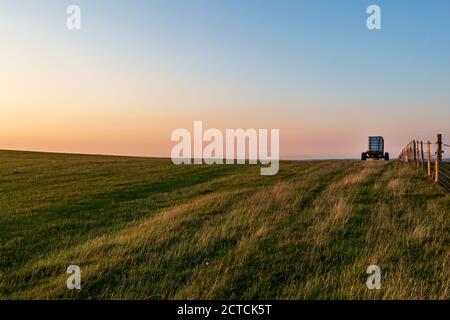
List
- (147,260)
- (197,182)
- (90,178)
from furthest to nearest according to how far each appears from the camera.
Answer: (90,178)
(197,182)
(147,260)

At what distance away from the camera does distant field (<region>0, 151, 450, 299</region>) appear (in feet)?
26.6

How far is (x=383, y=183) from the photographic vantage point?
71.8 feet

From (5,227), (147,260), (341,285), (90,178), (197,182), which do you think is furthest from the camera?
(90,178)

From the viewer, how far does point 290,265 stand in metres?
9.23

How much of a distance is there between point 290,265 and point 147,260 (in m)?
3.31

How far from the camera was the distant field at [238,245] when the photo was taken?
812 centimetres

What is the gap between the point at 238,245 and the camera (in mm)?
10797

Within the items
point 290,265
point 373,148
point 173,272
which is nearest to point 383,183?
point 290,265

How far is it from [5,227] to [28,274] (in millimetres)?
6412
